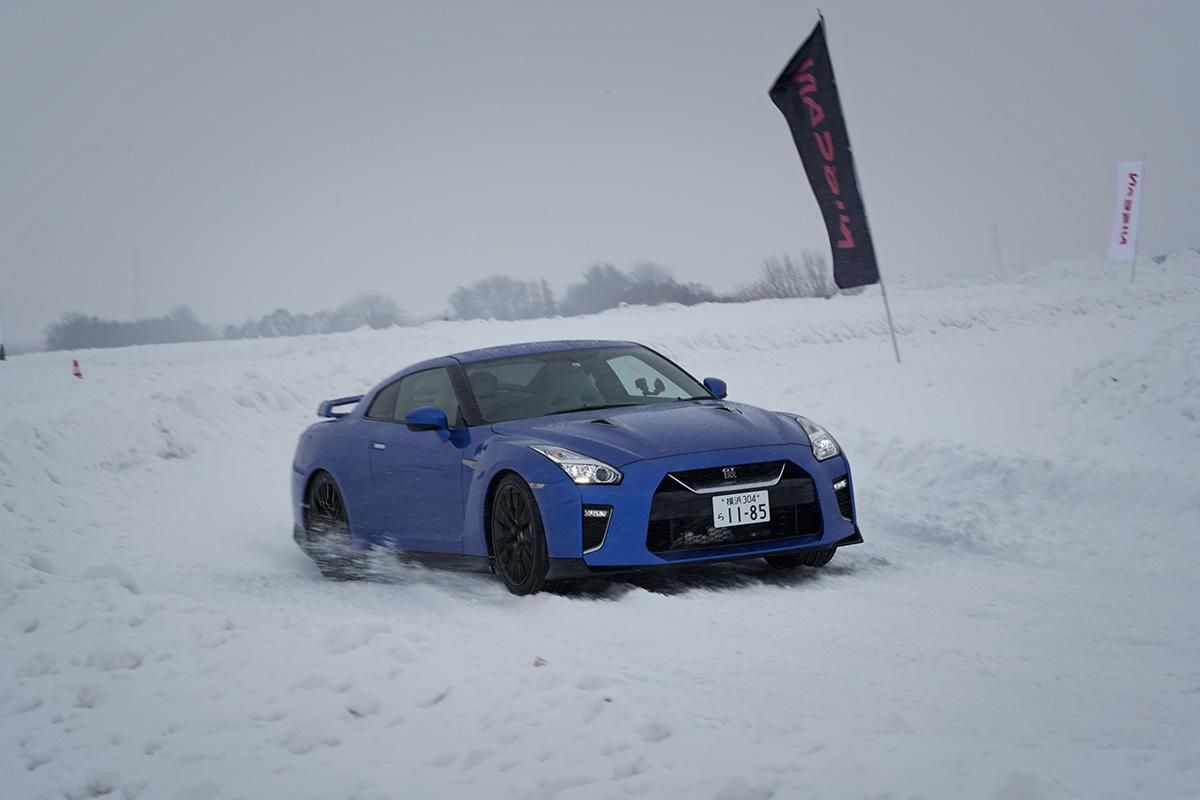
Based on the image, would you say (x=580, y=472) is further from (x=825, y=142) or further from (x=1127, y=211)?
(x=1127, y=211)

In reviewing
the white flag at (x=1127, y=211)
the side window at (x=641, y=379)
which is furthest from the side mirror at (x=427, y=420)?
the white flag at (x=1127, y=211)

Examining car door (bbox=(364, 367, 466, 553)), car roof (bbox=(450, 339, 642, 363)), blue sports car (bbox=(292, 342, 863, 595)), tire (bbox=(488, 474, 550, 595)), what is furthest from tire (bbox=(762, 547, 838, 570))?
car door (bbox=(364, 367, 466, 553))

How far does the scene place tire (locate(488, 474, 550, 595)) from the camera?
266 inches

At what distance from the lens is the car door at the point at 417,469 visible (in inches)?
299

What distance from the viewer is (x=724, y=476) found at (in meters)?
6.81

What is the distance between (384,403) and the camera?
8.88 meters

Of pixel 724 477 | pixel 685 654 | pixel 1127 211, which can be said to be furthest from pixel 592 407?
pixel 1127 211

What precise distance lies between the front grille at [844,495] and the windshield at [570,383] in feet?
4.00

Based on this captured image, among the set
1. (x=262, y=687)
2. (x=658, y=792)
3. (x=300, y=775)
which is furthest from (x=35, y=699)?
(x=658, y=792)

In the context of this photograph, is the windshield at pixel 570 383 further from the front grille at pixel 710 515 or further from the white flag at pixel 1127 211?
the white flag at pixel 1127 211

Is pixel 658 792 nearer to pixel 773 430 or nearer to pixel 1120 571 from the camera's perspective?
pixel 773 430

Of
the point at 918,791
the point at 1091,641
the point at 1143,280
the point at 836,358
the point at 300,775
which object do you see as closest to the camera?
the point at 918,791

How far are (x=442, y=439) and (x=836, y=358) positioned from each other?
19501 mm

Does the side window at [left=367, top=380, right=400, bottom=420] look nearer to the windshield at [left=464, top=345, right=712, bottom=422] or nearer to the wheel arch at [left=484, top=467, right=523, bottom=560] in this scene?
the windshield at [left=464, top=345, right=712, bottom=422]
